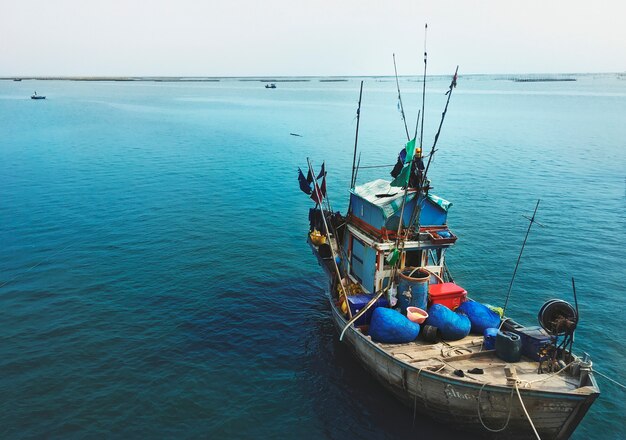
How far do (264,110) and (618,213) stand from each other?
110 m

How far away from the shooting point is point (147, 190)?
162 ft

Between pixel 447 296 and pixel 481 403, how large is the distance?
5.21m

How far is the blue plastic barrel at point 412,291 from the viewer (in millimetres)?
18906

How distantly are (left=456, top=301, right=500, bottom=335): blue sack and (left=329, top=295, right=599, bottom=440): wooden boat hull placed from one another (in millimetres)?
4165

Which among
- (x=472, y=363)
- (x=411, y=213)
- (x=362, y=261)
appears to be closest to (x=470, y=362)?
(x=472, y=363)

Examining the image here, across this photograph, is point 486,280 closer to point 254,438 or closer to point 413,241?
point 413,241

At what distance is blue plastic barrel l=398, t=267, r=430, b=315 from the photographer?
1891 centimetres

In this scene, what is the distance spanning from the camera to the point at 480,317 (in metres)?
19.0

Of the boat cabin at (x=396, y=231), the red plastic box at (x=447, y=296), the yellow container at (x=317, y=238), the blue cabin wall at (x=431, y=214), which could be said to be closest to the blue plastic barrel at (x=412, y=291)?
the red plastic box at (x=447, y=296)

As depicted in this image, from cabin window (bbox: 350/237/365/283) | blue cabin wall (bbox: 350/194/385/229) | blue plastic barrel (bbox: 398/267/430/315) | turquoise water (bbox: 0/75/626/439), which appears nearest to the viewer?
turquoise water (bbox: 0/75/626/439)

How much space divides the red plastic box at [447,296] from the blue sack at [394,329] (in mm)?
1913

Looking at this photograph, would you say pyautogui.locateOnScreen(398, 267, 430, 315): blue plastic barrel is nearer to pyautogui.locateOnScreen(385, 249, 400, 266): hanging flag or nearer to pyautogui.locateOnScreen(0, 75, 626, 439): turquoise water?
pyautogui.locateOnScreen(385, 249, 400, 266): hanging flag

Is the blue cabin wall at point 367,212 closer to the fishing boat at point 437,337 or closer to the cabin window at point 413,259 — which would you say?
the fishing boat at point 437,337

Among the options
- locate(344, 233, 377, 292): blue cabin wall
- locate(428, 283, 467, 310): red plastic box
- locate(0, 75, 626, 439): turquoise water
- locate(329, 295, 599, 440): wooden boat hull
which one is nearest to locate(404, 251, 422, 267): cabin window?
locate(428, 283, 467, 310): red plastic box
